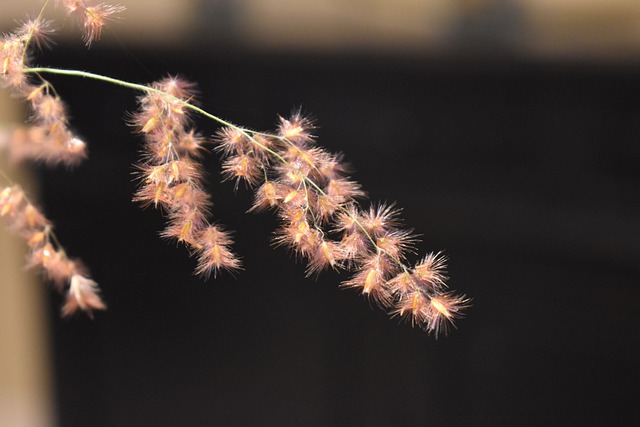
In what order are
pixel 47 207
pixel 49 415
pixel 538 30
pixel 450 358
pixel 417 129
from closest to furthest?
pixel 538 30 < pixel 417 129 < pixel 450 358 < pixel 47 207 < pixel 49 415

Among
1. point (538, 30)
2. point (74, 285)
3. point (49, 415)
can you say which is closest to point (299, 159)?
point (74, 285)

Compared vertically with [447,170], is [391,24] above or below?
above

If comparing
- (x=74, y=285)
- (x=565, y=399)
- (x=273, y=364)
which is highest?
(x=273, y=364)

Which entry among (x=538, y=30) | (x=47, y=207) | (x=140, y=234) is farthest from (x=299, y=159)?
(x=47, y=207)

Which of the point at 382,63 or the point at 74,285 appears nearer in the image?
the point at 74,285

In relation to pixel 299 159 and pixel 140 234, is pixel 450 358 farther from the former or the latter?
pixel 299 159

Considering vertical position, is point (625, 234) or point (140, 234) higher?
point (140, 234)

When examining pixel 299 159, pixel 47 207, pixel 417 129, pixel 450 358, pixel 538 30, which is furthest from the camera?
pixel 47 207
